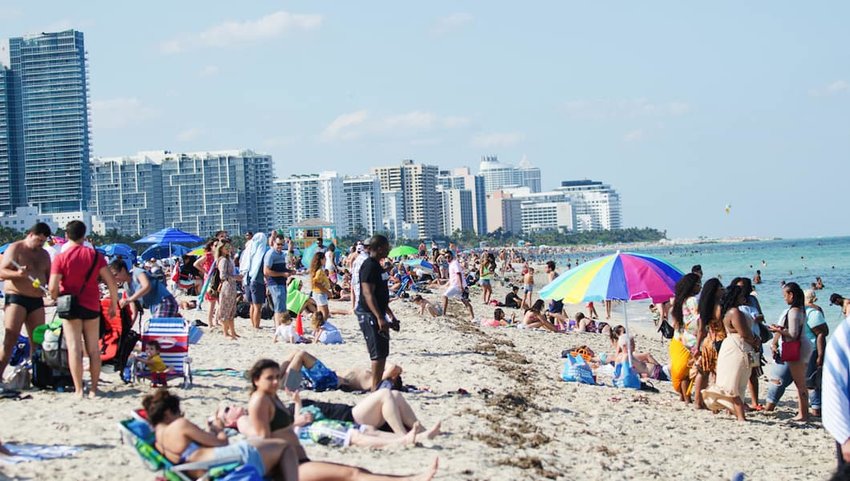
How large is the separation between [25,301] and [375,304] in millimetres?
2810

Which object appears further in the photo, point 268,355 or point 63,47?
point 63,47

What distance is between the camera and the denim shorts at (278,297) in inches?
501

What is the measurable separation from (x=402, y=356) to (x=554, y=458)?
5.12 metres

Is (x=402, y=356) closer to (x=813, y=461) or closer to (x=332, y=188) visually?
(x=813, y=461)

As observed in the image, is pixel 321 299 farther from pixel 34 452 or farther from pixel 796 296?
pixel 34 452

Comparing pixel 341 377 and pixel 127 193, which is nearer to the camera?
pixel 341 377

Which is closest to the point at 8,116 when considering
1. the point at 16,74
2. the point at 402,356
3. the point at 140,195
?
the point at 16,74

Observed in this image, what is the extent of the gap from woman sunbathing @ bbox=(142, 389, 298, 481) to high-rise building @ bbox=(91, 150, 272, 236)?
488 feet

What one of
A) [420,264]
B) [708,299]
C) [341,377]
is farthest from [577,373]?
[420,264]

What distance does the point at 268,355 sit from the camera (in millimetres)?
11289

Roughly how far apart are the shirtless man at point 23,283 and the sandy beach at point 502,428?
1.69 feet

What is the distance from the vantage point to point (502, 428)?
25.6ft

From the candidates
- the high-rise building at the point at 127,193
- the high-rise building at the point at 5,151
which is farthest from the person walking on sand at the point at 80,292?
the high-rise building at the point at 127,193

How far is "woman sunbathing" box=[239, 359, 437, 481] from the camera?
5.61 metres
